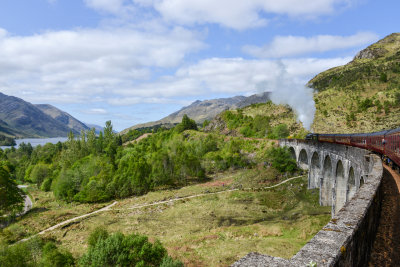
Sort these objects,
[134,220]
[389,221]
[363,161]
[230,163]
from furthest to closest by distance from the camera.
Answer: [230,163] → [134,220] → [363,161] → [389,221]

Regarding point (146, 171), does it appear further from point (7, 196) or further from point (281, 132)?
point (281, 132)

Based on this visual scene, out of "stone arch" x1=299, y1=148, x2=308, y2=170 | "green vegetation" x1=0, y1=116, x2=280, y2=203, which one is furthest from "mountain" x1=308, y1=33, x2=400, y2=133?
"stone arch" x1=299, y1=148, x2=308, y2=170

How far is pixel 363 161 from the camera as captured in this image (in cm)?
2030

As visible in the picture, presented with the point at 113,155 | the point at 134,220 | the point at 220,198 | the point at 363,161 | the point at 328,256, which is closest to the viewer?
the point at 328,256

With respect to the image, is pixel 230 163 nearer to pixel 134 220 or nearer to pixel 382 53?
pixel 134 220

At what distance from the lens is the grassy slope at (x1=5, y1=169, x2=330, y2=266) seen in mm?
27844

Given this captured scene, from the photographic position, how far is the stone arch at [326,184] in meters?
39.1

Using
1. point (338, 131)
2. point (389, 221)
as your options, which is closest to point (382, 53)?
point (338, 131)

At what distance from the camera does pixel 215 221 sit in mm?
37906

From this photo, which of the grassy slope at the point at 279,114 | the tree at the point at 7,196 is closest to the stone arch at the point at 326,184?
the grassy slope at the point at 279,114

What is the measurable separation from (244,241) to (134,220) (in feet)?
66.4

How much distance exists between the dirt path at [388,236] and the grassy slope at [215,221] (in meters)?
18.6

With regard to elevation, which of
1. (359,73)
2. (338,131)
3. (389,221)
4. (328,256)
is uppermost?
(359,73)

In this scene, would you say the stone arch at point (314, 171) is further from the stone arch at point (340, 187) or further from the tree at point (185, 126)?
the tree at point (185, 126)
